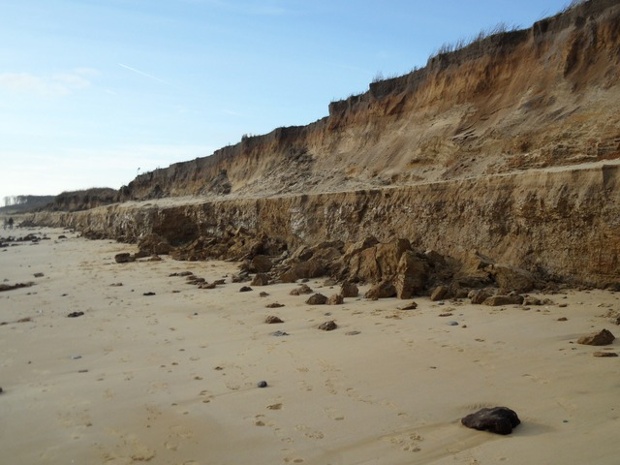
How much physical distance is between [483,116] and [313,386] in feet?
32.3

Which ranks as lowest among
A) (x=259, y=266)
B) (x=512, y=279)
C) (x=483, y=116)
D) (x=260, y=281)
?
(x=260, y=281)

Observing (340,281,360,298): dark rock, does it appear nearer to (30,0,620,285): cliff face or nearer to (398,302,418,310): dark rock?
(398,302,418,310): dark rock

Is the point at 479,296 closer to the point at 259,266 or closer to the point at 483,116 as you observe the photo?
the point at 259,266

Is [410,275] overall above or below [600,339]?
above

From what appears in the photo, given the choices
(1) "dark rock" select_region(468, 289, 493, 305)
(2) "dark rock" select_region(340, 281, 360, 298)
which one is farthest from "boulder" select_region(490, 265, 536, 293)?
(2) "dark rock" select_region(340, 281, 360, 298)

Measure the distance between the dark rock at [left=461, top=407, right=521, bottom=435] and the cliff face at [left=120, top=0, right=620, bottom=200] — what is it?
22.0 feet

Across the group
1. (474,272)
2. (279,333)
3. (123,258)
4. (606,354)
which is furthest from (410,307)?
(123,258)

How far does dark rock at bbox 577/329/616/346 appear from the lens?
4.31 meters

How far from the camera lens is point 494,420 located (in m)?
2.98

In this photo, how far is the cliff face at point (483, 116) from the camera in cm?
960

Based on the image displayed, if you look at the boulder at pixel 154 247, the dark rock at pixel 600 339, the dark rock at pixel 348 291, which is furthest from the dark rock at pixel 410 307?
the boulder at pixel 154 247

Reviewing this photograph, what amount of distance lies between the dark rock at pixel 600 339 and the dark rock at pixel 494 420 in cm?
170

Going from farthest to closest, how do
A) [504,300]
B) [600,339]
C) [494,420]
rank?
[504,300] → [600,339] → [494,420]

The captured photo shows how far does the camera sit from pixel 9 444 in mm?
3258
